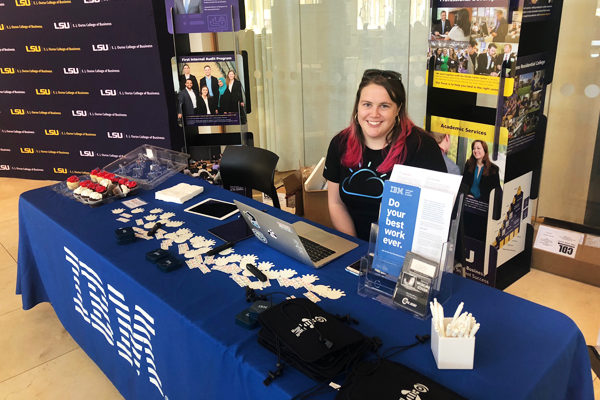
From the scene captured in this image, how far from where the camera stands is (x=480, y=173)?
9.24 ft

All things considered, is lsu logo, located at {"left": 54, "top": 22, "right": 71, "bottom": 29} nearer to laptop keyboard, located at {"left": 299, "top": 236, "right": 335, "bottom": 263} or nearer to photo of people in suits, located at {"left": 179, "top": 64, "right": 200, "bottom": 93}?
photo of people in suits, located at {"left": 179, "top": 64, "right": 200, "bottom": 93}

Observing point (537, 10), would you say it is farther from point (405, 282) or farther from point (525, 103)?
point (405, 282)

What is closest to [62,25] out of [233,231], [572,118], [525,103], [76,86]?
[76,86]

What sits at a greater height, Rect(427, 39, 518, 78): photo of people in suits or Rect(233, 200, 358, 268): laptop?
Rect(427, 39, 518, 78): photo of people in suits

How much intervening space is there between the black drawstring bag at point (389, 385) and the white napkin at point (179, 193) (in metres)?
1.53

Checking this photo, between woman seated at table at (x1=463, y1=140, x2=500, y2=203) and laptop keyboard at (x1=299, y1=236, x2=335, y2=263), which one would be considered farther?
woman seated at table at (x1=463, y1=140, x2=500, y2=203)

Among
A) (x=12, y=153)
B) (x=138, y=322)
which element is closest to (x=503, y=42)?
(x=138, y=322)

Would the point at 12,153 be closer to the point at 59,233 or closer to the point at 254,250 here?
the point at 59,233

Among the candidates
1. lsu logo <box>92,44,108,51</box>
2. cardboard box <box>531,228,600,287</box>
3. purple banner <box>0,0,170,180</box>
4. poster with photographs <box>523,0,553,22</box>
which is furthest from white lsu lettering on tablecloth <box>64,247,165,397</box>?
lsu logo <box>92,44,108,51</box>

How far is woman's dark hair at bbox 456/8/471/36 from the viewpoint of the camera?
103 inches

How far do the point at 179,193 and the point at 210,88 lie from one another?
157 cm

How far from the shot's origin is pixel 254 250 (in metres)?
1.92

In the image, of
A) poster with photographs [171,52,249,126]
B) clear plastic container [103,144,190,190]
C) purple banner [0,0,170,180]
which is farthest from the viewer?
purple banner [0,0,170,180]

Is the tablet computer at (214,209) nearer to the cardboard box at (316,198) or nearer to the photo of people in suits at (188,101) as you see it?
the cardboard box at (316,198)
